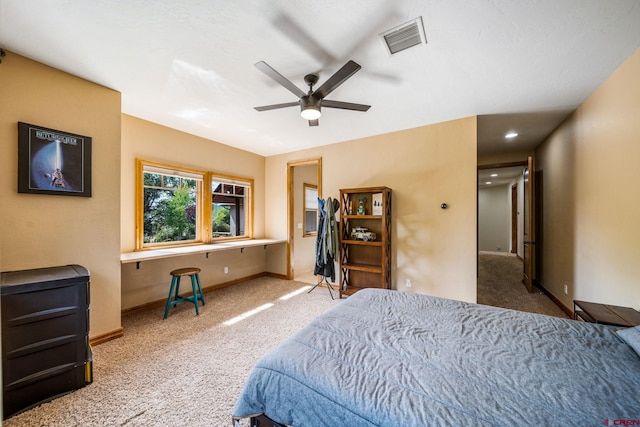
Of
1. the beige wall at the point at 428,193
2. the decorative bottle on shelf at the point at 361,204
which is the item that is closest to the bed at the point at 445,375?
the beige wall at the point at 428,193

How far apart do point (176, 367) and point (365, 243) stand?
2.61 metres

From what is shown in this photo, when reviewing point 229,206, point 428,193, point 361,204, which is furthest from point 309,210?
point 428,193

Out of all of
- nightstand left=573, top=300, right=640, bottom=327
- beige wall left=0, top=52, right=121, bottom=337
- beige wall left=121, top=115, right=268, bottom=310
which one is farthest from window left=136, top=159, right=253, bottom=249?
nightstand left=573, top=300, right=640, bottom=327

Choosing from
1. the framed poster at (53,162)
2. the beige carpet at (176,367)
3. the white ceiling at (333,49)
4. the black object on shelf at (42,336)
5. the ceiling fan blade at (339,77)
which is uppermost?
the white ceiling at (333,49)

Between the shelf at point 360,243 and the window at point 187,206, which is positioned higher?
the window at point 187,206

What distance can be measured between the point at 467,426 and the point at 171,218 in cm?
401

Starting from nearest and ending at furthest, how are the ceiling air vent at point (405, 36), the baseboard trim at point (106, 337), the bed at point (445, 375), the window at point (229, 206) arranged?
the bed at point (445, 375), the ceiling air vent at point (405, 36), the baseboard trim at point (106, 337), the window at point (229, 206)

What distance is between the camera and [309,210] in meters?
5.70

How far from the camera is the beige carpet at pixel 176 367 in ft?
5.76

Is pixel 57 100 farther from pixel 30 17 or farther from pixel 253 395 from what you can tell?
pixel 253 395

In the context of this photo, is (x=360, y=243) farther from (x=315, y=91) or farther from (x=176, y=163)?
(x=176, y=163)

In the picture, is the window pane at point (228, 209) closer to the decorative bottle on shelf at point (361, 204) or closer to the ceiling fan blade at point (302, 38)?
the decorative bottle on shelf at point (361, 204)

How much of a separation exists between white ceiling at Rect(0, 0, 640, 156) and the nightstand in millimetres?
2071

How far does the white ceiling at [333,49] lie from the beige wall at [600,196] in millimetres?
293
